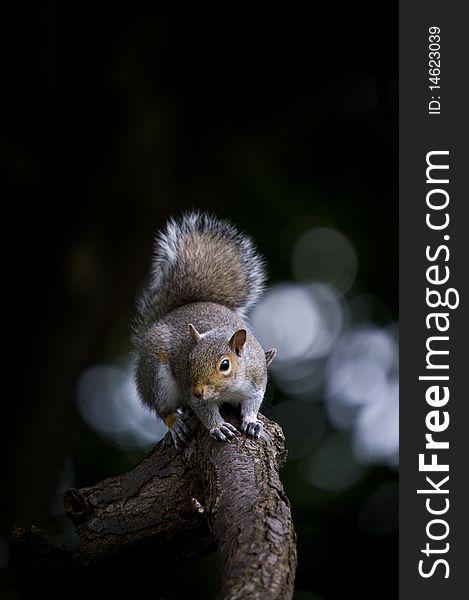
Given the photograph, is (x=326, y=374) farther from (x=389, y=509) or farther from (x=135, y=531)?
(x=135, y=531)

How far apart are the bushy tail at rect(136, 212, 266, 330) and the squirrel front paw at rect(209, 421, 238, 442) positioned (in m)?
0.93

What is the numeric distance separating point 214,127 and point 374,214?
137 centimetres

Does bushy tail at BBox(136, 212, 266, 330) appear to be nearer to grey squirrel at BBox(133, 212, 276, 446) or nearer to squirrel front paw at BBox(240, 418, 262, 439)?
grey squirrel at BBox(133, 212, 276, 446)

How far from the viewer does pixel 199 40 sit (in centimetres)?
498

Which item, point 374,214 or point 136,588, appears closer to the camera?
point 136,588

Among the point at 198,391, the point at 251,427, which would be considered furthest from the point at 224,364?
the point at 251,427

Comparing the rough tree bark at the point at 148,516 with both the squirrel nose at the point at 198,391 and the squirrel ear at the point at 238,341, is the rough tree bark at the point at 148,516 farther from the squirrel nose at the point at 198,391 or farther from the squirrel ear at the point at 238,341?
the squirrel ear at the point at 238,341

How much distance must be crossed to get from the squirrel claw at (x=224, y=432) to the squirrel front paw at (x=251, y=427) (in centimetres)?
4

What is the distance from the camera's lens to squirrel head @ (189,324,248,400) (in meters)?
2.65

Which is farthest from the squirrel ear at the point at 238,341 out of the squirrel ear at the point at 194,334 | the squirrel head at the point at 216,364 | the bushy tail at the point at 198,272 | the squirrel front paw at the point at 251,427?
the bushy tail at the point at 198,272

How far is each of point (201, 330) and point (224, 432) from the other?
610 mm

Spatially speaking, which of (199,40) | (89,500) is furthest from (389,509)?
(89,500)

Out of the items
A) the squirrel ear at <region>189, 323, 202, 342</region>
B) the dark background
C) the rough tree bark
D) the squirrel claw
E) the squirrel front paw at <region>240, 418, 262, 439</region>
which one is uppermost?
the dark background

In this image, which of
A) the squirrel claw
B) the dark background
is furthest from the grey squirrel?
the dark background
